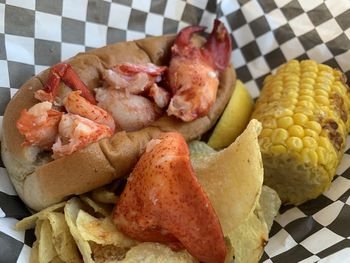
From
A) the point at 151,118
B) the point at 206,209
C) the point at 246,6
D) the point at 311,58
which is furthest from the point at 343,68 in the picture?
the point at 206,209

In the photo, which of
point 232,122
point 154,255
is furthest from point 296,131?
point 154,255

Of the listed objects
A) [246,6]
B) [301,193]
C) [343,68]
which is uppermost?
[246,6]

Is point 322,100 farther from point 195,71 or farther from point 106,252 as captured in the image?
point 106,252

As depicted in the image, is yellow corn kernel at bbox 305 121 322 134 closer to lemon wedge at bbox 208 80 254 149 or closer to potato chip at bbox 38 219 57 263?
lemon wedge at bbox 208 80 254 149

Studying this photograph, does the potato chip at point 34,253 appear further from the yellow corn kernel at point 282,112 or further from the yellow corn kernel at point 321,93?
the yellow corn kernel at point 321,93

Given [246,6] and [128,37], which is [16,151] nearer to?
[128,37]

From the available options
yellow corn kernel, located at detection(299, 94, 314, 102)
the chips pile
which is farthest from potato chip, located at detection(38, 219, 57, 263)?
yellow corn kernel, located at detection(299, 94, 314, 102)

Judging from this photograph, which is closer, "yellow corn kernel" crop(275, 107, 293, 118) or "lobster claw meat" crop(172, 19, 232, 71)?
"yellow corn kernel" crop(275, 107, 293, 118)
